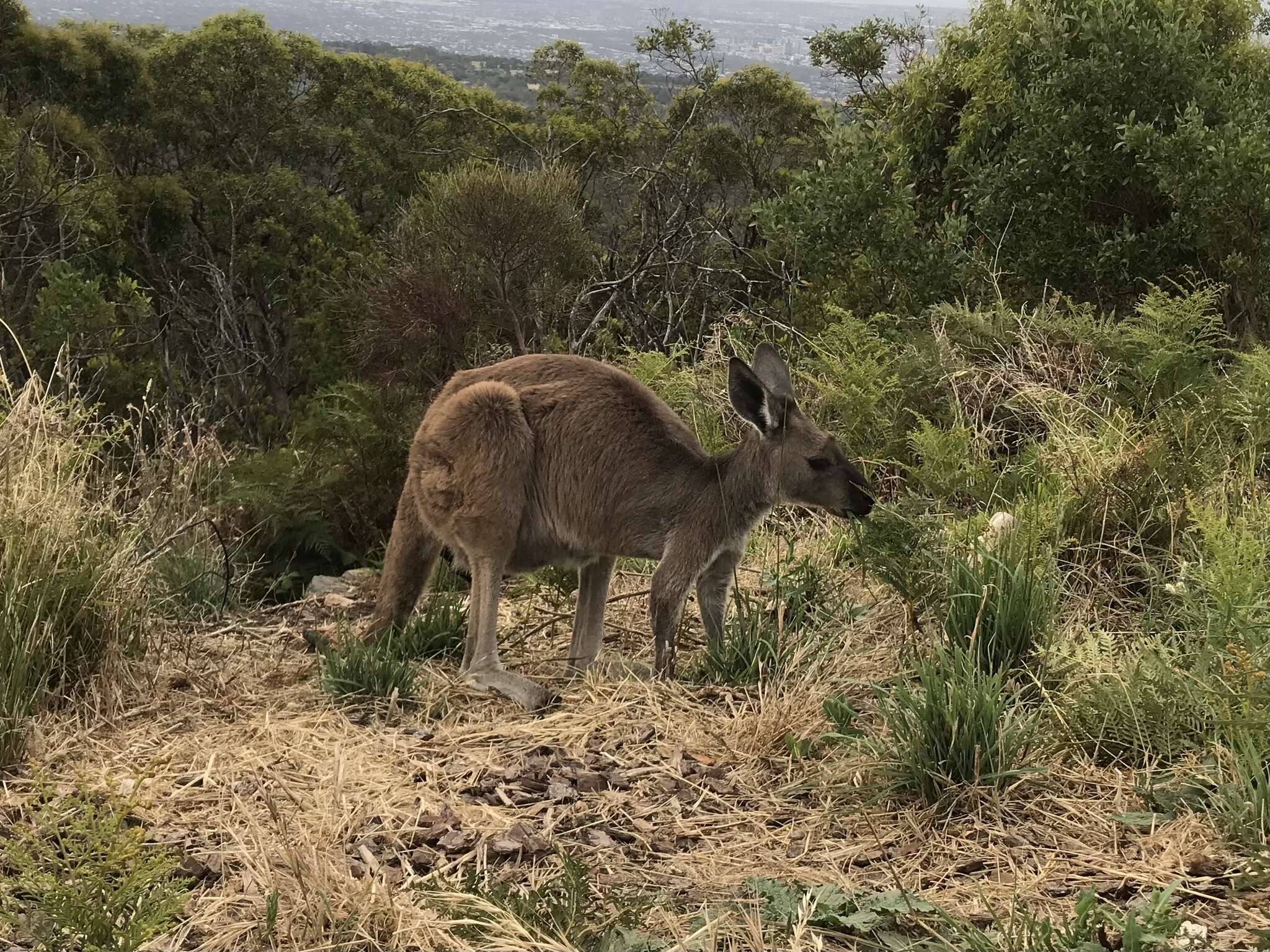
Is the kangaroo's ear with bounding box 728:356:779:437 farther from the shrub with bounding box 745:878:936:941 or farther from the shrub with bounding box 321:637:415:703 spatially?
the shrub with bounding box 745:878:936:941

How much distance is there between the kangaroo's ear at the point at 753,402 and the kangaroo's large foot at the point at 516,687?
1.34 meters

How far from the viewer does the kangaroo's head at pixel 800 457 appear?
16.0 ft

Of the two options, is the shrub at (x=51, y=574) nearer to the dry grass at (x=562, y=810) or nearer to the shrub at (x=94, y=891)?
the dry grass at (x=562, y=810)

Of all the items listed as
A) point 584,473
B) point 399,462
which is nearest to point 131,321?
point 399,462

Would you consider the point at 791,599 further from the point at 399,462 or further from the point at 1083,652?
the point at 399,462

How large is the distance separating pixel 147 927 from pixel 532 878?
3.30 feet

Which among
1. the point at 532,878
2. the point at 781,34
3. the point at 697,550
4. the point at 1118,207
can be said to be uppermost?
the point at 781,34

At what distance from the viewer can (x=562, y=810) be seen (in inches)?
146

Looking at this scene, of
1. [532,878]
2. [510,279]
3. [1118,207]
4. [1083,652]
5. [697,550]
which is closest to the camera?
[532,878]

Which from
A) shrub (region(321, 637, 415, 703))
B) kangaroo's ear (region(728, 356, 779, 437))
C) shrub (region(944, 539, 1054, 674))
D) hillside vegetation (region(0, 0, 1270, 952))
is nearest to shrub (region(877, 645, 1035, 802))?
hillside vegetation (region(0, 0, 1270, 952))

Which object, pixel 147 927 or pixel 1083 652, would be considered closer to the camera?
pixel 147 927

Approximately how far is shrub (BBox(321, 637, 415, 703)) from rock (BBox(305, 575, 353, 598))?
2463 millimetres

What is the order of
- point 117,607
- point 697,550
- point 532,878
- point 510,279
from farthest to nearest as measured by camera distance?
point 510,279 < point 697,550 < point 117,607 < point 532,878

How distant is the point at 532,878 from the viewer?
325 centimetres
